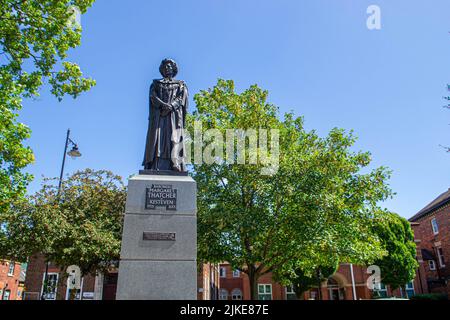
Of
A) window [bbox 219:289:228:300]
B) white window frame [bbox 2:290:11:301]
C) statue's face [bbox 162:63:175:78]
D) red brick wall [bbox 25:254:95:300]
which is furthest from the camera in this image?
window [bbox 219:289:228:300]

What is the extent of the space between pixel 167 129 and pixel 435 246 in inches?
1717

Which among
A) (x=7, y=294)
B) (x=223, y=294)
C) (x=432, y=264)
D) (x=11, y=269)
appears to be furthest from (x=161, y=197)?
(x=223, y=294)

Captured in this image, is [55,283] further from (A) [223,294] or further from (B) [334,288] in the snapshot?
(B) [334,288]

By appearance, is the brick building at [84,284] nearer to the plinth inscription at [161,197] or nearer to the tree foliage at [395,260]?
the tree foliage at [395,260]

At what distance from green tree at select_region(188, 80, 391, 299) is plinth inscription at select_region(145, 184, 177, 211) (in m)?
11.0

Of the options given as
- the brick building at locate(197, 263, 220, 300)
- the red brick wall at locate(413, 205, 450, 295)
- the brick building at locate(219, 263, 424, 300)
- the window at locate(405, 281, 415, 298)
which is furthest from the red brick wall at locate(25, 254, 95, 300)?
the red brick wall at locate(413, 205, 450, 295)

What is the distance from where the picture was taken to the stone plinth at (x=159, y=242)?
24.3 feet

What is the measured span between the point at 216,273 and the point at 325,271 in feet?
64.3

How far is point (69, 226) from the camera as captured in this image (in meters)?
20.9

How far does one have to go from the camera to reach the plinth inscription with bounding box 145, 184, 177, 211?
812 cm

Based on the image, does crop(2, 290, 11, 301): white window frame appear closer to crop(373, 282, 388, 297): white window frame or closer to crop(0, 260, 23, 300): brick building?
crop(0, 260, 23, 300): brick building

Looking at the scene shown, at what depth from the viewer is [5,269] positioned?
4203 cm
